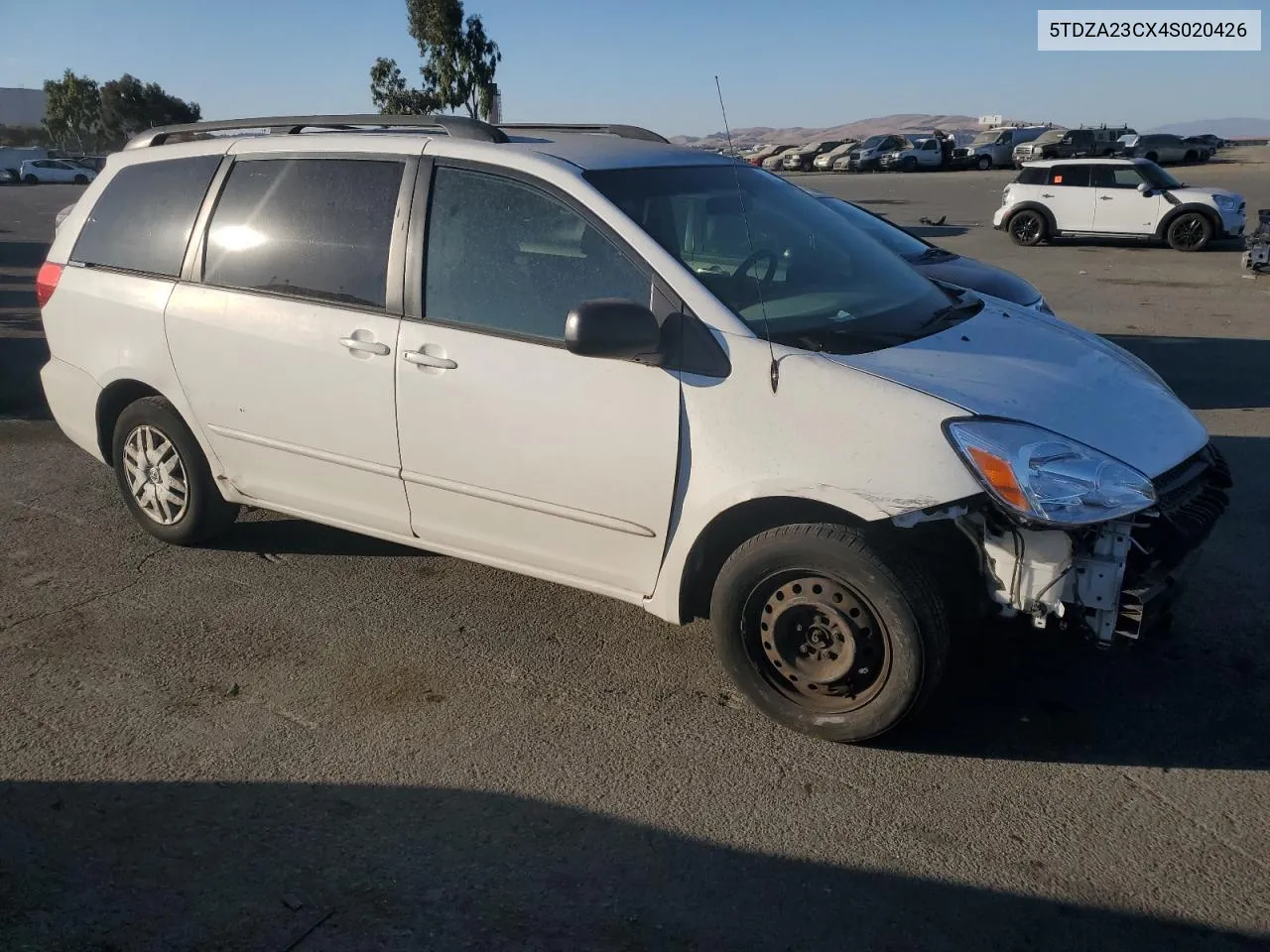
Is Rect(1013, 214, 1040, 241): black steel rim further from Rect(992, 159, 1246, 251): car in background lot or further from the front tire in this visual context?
the front tire

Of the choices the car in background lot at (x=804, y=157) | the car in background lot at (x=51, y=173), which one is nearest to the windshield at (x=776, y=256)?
the car in background lot at (x=804, y=157)

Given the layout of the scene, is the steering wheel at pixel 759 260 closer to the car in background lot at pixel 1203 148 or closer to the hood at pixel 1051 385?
the hood at pixel 1051 385

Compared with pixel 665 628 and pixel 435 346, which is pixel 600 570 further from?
pixel 435 346

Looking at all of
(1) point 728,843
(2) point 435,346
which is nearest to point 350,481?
(2) point 435,346

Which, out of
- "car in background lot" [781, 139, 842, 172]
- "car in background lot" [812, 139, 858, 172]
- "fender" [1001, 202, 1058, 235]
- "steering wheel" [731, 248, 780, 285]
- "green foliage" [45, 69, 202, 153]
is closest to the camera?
"steering wheel" [731, 248, 780, 285]

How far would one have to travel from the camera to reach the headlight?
300 centimetres

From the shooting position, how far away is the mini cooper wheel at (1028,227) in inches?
744

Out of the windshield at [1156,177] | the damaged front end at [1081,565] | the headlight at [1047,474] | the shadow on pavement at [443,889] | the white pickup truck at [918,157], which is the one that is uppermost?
the white pickup truck at [918,157]

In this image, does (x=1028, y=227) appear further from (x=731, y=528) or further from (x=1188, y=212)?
(x=731, y=528)

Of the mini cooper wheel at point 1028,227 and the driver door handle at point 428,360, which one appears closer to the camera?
the driver door handle at point 428,360

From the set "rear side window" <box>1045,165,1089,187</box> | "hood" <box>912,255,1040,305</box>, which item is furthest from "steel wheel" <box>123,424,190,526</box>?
"rear side window" <box>1045,165,1089,187</box>

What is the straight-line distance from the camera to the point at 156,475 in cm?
492

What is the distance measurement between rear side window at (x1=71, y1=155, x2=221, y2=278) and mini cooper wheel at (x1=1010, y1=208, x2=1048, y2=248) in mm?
17153

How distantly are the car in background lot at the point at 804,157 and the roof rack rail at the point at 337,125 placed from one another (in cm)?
5090
